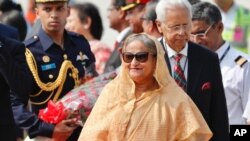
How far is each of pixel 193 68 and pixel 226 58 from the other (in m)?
1.32

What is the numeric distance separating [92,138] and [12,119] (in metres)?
0.72

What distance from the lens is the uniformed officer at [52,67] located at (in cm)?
1122

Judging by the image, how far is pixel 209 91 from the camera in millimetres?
10922

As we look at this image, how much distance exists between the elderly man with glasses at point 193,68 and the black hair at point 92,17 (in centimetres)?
490

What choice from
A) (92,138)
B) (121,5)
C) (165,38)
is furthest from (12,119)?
(121,5)

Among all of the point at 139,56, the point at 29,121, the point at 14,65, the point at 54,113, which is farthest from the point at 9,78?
the point at 29,121

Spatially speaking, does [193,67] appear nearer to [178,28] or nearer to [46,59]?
[178,28]

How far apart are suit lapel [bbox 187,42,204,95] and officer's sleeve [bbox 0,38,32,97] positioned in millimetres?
1350

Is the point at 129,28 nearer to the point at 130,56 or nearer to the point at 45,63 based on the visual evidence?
the point at 45,63

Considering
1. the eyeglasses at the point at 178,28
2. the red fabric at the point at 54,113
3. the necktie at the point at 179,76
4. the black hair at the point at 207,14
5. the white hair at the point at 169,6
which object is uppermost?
the white hair at the point at 169,6

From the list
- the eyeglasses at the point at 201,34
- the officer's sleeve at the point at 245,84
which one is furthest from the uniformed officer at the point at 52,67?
the officer's sleeve at the point at 245,84

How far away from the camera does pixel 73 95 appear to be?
1112 centimetres

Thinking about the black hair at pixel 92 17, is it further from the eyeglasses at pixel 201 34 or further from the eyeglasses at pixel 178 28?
the eyeglasses at pixel 178 28

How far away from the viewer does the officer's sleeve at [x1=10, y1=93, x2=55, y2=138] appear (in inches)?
441
